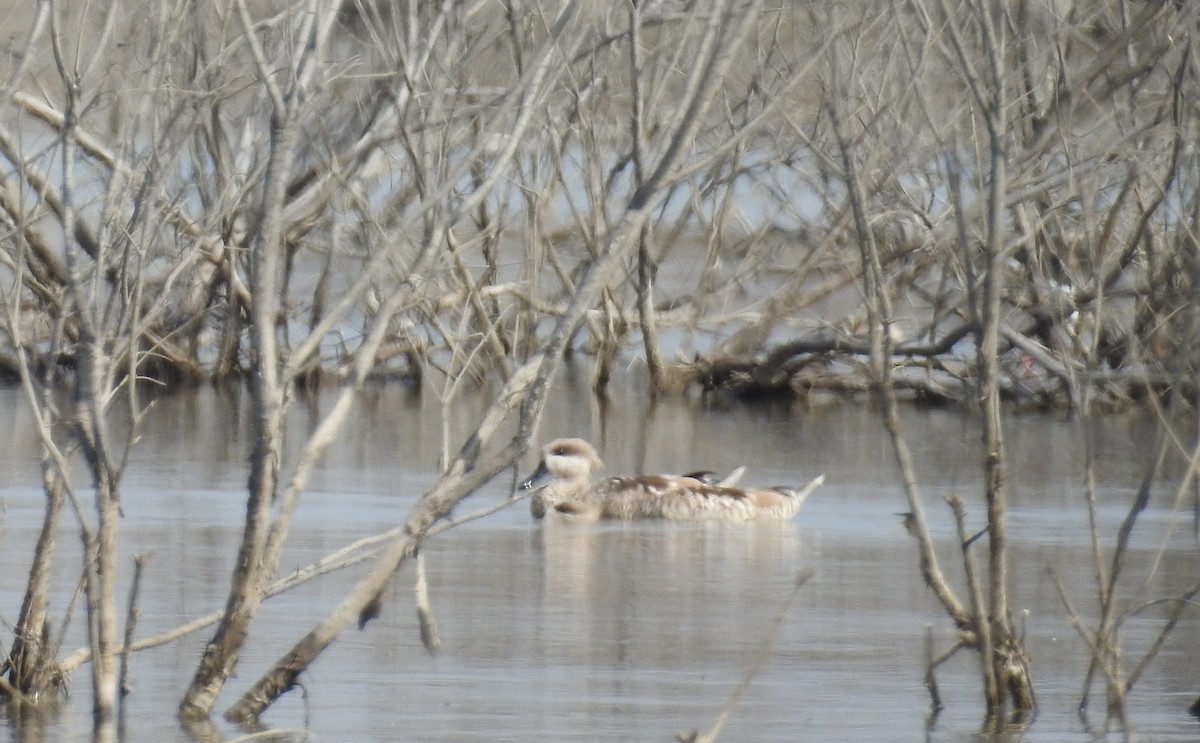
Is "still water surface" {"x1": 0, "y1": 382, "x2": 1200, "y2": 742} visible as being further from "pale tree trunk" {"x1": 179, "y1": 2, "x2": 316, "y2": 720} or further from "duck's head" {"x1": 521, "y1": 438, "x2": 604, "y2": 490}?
"pale tree trunk" {"x1": 179, "y1": 2, "x2": 316, "y2": 720}

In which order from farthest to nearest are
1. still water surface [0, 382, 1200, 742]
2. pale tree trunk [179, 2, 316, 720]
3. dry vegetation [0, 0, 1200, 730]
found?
1. still water surface [0, 382, 1200, 742]
2. dry vegetation [0, 0, 1200, 730]
3. pale tree trunk [179, 2, 316, 720]

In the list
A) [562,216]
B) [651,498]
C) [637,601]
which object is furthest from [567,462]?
[562,216]

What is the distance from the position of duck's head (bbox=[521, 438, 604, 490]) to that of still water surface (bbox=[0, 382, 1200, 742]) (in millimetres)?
348

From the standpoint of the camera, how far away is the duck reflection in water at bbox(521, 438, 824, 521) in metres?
12.9

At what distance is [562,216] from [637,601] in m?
14.0

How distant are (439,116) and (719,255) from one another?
13131 millimetres

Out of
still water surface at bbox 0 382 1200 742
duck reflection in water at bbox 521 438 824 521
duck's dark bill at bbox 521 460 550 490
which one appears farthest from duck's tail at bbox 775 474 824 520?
duck's dark bill at bbox 521 460 550 490

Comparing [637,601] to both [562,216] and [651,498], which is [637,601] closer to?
[651,498]

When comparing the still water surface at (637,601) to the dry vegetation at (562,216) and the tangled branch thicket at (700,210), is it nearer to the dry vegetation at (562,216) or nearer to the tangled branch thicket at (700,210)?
the dry vegetation at (562,216)

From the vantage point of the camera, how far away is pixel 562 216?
2356 centimetres

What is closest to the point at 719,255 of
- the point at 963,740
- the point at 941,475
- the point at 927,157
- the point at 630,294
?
the point at 630,294

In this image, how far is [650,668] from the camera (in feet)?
26.9

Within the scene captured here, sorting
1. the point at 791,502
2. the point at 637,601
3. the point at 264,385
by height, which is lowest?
the point at 637,601

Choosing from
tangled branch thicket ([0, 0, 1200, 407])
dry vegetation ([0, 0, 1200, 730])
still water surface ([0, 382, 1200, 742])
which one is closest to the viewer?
dry vegetation ([0, 0, 1200, 730])
